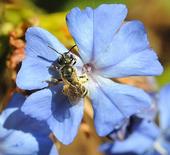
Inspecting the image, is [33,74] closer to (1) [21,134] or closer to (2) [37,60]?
(2) [37,60]

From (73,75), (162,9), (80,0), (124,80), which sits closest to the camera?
(73,75)

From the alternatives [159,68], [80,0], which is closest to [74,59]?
[159,68]

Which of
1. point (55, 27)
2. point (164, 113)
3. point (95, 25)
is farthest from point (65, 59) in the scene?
point (164, 113)

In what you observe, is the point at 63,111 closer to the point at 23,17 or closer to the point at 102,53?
the point at 102,53

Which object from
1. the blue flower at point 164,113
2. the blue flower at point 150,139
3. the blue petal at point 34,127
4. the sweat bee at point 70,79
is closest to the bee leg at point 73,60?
the sweat bee at point 70,79

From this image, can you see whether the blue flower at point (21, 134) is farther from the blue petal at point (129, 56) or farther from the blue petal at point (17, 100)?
the blue petal at point (129, 56)

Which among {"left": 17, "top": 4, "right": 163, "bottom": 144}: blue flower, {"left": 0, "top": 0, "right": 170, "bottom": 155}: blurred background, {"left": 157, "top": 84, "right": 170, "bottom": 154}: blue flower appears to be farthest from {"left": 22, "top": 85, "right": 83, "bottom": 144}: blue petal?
{"left": 157, "top": 84, "right": 170, "bottom": 154}: blue flower
